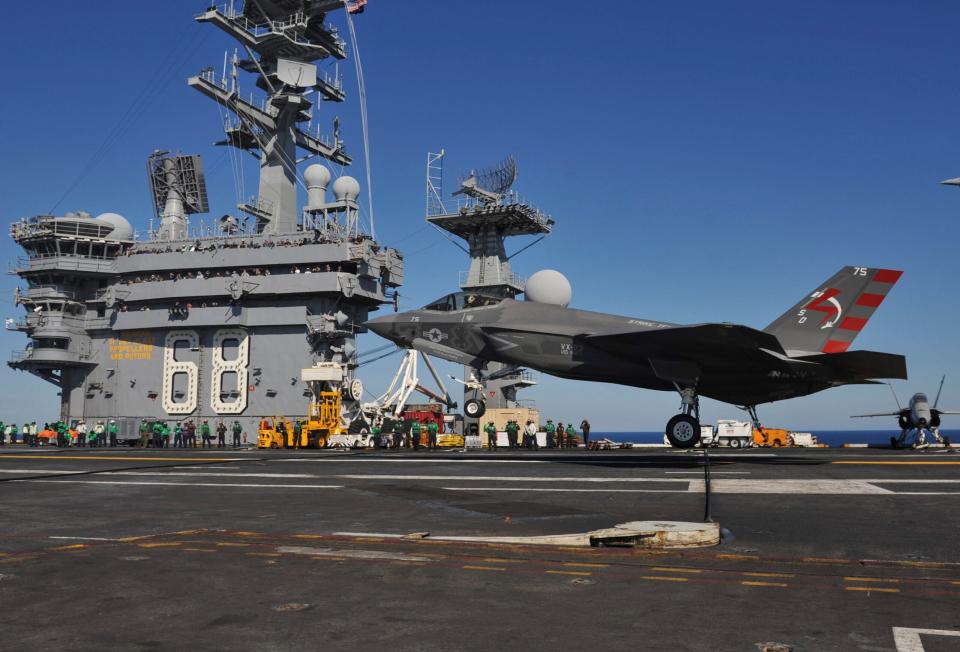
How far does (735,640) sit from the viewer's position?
4.18 metres

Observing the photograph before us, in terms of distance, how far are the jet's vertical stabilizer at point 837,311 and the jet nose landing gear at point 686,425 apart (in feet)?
11.4

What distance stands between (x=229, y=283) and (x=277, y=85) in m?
17.5

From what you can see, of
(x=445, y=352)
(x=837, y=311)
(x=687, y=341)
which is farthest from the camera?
(x=445, y=352)

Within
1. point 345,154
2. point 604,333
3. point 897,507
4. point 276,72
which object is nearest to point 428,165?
point 345,154

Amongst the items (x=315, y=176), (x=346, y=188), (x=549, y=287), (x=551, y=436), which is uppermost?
(x=315, y=176)

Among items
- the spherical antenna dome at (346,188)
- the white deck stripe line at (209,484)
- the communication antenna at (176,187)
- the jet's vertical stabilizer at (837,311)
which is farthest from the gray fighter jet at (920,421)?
the communication antenna at (176,187)

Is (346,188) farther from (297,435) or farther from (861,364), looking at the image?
(861,364)

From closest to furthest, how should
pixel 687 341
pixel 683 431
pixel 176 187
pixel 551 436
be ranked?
pixel 687 341
pixel 683 431
pixel 551 436
pixel 176 187

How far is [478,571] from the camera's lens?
6219 mm

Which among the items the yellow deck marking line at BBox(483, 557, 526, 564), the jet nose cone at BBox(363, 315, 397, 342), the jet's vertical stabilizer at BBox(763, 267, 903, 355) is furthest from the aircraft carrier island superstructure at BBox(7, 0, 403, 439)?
the yellow deck marking line at BBox(483, 557, 526, 564)

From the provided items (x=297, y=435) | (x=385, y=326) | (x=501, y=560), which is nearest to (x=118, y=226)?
(x=297, y=435)

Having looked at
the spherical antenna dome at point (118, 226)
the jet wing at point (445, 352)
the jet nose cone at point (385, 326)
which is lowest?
the jet wing at point (445, 352)

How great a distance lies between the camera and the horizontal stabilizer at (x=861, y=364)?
62.3ft

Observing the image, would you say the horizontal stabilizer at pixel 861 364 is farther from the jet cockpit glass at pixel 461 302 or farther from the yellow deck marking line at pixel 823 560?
the yellow deck marking line at pixel 823 560
